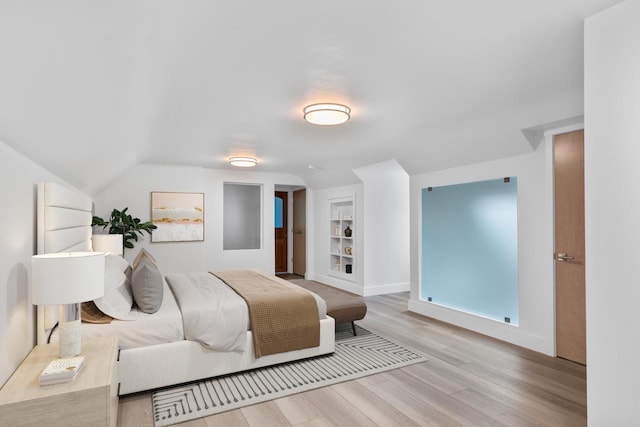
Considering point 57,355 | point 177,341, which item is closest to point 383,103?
point 177,341

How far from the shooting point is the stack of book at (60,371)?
5.54ft

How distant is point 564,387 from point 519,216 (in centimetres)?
172

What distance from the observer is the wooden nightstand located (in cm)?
154

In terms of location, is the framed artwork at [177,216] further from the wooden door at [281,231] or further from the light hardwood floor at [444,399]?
the light hardwood floor at [444,399]

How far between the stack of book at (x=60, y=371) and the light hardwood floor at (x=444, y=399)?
0.72 m

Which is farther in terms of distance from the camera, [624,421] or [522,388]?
[522,388]

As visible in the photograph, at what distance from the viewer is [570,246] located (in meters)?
3.38

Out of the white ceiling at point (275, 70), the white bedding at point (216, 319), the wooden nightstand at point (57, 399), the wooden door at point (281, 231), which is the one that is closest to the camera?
the white ceiling at point (275, 70)

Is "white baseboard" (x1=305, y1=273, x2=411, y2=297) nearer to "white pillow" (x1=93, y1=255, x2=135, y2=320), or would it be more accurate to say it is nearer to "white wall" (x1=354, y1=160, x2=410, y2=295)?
"white wall" (x1=354, y1=160, x2=410, y2=295)

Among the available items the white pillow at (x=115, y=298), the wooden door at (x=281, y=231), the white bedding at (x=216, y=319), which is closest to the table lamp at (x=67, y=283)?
the white pillow at (x=115, y=298)

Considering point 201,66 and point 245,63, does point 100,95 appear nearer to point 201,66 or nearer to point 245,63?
point 201,66

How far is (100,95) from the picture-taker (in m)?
2.01

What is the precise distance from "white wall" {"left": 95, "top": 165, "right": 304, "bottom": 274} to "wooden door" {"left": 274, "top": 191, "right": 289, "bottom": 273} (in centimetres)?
141

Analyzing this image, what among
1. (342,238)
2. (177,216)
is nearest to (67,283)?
(177,216)
